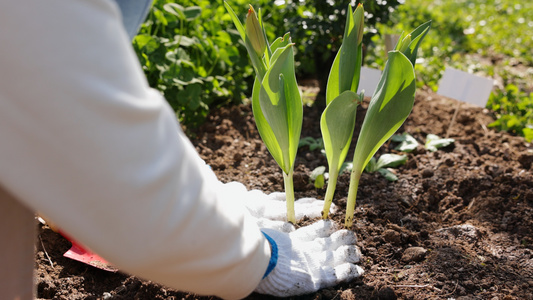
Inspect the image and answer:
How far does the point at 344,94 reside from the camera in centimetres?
116

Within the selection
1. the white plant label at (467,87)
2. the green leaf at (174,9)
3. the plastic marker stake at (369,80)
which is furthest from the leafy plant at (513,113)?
the green leaf at (174,9)

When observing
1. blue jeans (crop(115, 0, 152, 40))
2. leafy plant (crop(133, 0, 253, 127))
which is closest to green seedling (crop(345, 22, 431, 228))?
blue jeans (crop(115, 0, 152, 40))

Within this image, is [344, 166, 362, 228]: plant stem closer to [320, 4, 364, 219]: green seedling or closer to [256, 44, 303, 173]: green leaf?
[320, 4, 364, 219]: green seedling

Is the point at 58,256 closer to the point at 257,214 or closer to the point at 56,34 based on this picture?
the point at 257,214

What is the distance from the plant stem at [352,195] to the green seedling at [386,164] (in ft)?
1.34

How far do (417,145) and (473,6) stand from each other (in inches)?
155

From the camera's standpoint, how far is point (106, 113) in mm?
578

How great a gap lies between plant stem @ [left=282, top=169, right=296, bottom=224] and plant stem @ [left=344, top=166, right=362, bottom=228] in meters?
0.16

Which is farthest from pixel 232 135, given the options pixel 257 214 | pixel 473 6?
pixel 473 6

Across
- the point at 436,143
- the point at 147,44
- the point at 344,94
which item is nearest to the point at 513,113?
the point at 436,143

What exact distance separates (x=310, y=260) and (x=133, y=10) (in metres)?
0.75

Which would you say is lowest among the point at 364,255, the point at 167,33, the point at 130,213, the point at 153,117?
the point at 364,255

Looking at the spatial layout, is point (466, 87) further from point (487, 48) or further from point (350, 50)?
point (487, 48)

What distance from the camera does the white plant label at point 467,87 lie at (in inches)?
79.0
